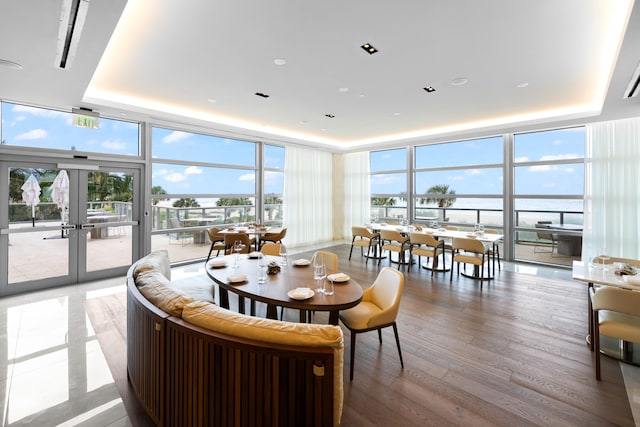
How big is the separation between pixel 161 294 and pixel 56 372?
1.51 metres

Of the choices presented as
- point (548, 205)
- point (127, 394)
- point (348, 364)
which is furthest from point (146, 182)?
point (548, 205)

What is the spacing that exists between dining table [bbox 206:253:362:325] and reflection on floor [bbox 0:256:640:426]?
114 centimetres

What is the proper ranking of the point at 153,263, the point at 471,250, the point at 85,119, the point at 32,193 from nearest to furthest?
1. the point at 153,263
2. the point at 32,193
3. the point at 85,119
4. the point at 471,250

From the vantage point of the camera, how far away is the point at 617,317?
250 cm

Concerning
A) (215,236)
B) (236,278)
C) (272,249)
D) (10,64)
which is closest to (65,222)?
(215,236)

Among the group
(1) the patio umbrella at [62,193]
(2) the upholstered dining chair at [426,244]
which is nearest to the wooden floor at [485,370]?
(2) the upholstered dining chair at [426,244]

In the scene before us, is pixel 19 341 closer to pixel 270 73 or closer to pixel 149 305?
pixel 149 305

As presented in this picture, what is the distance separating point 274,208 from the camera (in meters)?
8.05

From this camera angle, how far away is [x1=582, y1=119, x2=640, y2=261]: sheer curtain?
5.06 m

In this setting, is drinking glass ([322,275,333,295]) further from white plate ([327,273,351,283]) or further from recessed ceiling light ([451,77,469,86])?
recessed ceiling light ([451,77,469,86])

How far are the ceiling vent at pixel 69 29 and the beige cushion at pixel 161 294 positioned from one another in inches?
82.3

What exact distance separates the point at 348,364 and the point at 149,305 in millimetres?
1726

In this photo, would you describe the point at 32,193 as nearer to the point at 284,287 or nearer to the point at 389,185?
the point at 284,287

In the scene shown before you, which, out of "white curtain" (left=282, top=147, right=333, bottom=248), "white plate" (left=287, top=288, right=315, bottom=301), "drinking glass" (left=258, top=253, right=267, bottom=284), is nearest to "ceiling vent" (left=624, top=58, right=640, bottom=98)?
"white plate" (left=287, top=288, right=315, bottom=301)
